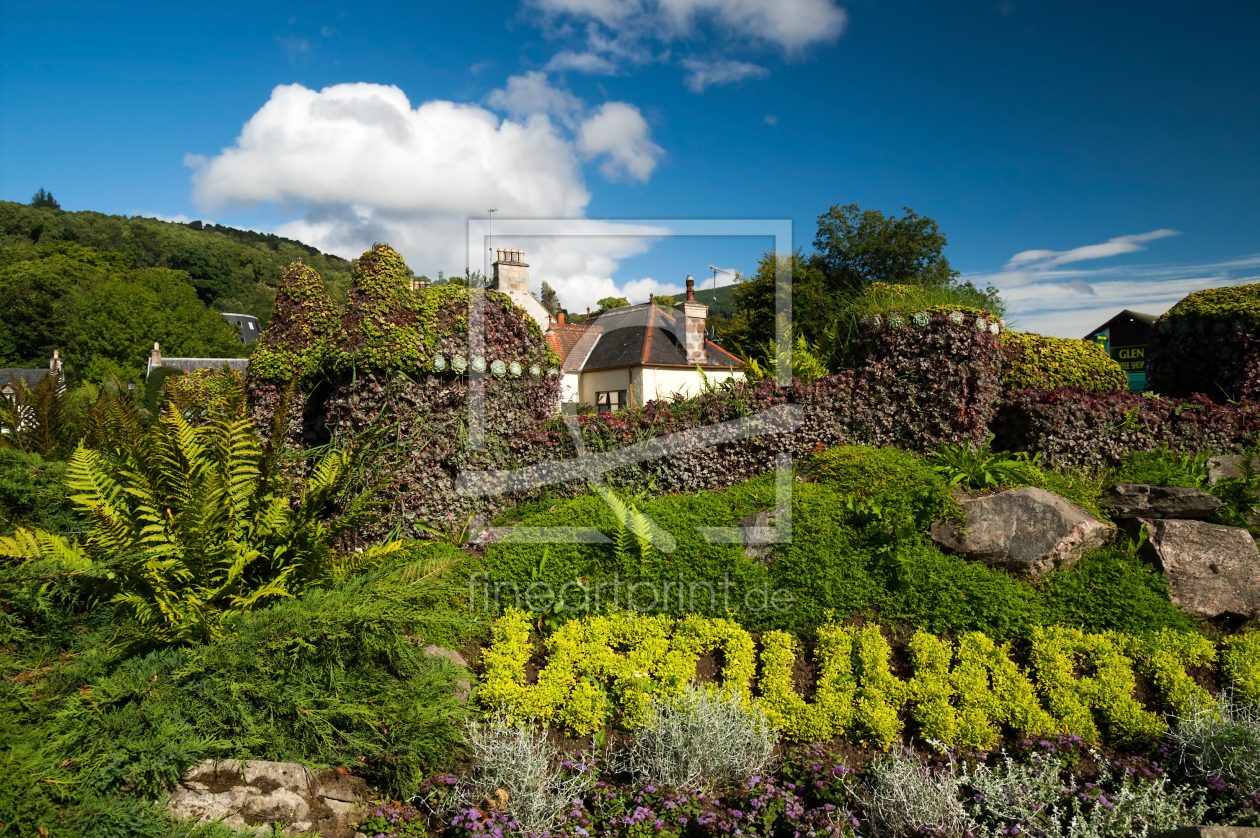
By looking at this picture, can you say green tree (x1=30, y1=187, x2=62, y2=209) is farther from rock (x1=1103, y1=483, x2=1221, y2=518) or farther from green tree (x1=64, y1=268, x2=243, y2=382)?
rock (x1=1103, y1=483, x2=1221, y2=518)

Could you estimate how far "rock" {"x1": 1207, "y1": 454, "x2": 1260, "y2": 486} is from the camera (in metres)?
6.25

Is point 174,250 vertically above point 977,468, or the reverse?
point 174,250

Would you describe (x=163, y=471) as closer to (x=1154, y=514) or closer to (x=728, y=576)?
(x=728, y=576)

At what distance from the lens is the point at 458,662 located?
418cm

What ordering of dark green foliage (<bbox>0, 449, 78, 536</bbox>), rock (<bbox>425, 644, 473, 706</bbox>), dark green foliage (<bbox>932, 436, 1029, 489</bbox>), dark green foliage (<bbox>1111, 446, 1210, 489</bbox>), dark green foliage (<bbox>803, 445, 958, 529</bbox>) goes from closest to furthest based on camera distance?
dark green foliage (<bbox>0, 449, 78, 536</bbox>)
rock (<bbox>425, 644, 473, 706</bbox>)
dark green foliage (<bbox>803, 445, 958, 529</bbox>)
dark green foliage (<bbox>932, 436, 1029, 489</bbox>)
dark green foliage (<bbox>1111, 446, 1210, 489</bbox>)

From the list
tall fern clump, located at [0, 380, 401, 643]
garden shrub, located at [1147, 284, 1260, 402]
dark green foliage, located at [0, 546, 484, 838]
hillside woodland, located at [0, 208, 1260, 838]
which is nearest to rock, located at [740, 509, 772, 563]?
hillside woodland, located at [0, 208, 1260, 838]

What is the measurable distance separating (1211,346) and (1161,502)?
4.73 metres

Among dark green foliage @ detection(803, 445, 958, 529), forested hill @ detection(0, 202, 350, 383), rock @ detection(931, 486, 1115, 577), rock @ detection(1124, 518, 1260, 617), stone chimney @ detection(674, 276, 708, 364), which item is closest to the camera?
rock @ detection(1124, 518, 1260, 617)

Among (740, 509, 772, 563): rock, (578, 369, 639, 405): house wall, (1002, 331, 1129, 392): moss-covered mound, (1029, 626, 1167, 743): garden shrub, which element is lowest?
(1029, 626, 1167, 743): garden shrub

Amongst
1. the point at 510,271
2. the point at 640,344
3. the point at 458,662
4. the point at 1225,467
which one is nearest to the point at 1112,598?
the point at 1225,467

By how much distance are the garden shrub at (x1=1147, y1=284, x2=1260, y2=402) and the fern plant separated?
395 inches

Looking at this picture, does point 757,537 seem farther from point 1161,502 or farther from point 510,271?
point 510,271

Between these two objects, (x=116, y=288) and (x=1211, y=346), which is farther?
(x=116, y=288)

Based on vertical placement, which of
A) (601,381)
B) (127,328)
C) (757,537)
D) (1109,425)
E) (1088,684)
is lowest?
(1088,684)
